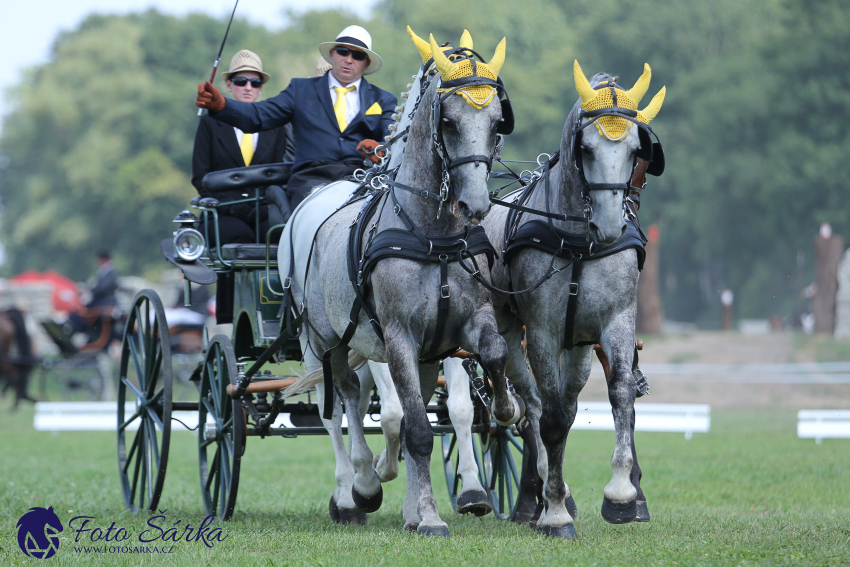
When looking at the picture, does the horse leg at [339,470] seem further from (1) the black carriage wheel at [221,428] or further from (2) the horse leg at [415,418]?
(2) the horse leg at [415,418]

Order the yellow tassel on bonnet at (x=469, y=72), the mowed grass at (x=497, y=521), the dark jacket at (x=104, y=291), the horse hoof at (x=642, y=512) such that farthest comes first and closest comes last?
the dark jacket at (x=104, y=291)
the horse hoof at (x=642, y=512)
the yellow tassel on bonnet at (x=469, y=72)
the mowed grass at (x=497, y=521)

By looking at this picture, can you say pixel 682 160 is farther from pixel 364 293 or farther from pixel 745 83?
pixel 364 293

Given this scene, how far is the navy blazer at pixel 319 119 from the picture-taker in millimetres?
7406

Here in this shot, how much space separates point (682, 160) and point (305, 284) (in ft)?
120

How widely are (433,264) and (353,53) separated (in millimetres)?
2561


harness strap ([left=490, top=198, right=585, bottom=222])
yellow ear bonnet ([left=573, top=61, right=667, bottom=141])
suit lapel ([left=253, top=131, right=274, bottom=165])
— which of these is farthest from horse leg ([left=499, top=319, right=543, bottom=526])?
suit lapel ([left=253, top=131, right=274, bottom=165])

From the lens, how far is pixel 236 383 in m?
7.06

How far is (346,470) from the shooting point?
7.23m

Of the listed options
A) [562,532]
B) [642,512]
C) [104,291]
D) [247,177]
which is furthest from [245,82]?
[104,291]

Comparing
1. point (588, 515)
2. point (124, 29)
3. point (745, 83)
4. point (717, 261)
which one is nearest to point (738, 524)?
point (588, 515)

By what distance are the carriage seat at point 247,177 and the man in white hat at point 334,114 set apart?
0.18 metres

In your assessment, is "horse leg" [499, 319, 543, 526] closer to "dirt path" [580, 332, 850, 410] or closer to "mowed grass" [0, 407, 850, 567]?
"mowed grass" [0, 407, 850, 567]

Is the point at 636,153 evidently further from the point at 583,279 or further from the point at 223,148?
the point at 223,148

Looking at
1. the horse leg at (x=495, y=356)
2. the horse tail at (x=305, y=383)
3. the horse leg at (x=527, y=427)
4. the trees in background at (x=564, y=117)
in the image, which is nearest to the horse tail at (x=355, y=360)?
the horse tail at (x=305, y=383)
